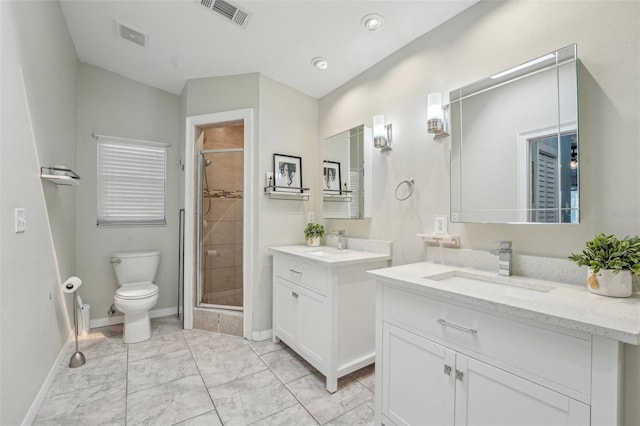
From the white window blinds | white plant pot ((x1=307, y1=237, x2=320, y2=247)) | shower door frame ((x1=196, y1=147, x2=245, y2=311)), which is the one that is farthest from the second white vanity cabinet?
the white window blinds

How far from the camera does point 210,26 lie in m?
2.13

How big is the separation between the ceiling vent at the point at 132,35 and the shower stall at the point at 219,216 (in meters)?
0.90

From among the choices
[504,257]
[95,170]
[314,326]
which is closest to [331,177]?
[314,326]

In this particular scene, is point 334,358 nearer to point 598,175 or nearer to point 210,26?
point 598,175

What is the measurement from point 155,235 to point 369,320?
2.57 meters

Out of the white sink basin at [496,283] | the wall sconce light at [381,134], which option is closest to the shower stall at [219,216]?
the wall sconce light at [381,134]

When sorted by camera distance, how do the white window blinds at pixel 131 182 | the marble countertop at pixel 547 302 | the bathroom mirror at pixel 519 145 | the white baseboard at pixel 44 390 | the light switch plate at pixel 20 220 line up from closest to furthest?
1. the marble countertop at pixel 547 302
2. the bathroom mirror at pixel 519 145
3. the light switch plate at pixel 20 220
4. the white baseboard at pixel 44 390
5. the white window blinds at pixel 131 182

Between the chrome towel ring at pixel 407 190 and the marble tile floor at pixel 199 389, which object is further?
the chrome towel ring at pixel 407 190

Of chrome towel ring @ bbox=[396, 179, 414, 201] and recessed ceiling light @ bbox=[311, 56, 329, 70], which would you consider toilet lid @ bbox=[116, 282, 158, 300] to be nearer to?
chrome towel ring @ bbox=[396, 179, 414, 201]

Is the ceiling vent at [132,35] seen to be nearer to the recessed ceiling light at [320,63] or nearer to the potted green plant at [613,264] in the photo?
the recessed ceiling light at [320,63]

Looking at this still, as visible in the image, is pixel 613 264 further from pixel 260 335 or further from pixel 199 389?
pixel 260 335

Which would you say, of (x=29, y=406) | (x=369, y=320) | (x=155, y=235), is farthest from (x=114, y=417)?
(x=155, y=235)

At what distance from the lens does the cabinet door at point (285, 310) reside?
2318 millimetres

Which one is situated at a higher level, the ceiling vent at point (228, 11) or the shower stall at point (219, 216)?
the ceiling vent at point (228, 11)
